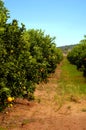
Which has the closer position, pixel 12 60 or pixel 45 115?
pixel 12 60

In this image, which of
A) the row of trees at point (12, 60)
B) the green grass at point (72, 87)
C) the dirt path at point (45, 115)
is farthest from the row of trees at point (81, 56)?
the row of trees at point (12, 60)

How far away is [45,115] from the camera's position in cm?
1342

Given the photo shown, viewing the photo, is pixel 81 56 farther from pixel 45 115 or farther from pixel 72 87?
pixel 45 115

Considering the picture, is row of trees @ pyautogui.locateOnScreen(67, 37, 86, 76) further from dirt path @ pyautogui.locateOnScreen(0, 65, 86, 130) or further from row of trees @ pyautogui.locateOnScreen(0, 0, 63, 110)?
row of trees @ pyautogui.locateOnScreen(0, 0, 63, 110)

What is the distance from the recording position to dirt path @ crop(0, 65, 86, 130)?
Answer: 11.4 meters

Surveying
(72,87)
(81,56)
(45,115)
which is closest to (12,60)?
(45,115)

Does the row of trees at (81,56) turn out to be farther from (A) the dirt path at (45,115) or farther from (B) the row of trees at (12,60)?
(B) the row of trees at (12,60)

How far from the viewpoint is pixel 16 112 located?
1405cm

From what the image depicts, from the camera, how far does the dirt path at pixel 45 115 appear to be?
11.4m

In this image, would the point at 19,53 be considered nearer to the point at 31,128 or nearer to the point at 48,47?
the point at 31,128

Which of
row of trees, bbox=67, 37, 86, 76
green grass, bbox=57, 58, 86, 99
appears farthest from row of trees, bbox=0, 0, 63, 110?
row of trees, bbox=67, 37, 86, 76

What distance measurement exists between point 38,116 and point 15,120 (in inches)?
46.3

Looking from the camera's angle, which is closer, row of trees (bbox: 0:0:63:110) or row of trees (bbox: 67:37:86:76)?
row of trees (bbox: 0:0:63:110)

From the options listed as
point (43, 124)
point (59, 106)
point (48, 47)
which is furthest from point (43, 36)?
point (43, 124)
